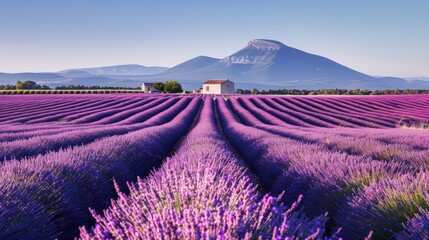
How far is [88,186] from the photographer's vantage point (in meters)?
4.47

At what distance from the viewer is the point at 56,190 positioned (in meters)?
3.56

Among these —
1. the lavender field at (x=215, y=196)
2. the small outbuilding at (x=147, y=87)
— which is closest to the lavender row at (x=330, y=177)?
the lavender field at (x=215, y=196)

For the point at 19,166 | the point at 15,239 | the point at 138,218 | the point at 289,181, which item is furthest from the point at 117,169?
the point at 138,218

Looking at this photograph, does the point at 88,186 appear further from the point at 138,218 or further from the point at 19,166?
the point at 138,218

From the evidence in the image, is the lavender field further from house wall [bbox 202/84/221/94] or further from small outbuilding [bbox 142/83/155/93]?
small outbuilding [bbox 142/83/155/93]

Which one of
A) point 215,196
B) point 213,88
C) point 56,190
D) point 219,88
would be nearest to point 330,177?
point 215,196

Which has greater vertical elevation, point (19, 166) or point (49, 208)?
point (19, 166)

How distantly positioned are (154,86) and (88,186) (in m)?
83.0

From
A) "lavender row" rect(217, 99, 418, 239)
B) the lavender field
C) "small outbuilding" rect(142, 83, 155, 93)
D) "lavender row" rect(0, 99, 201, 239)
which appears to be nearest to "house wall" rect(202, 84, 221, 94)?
"small outbuilding" rect(142, 83, 155, 93)

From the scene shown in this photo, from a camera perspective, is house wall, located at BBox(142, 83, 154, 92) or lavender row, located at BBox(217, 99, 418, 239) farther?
house wall, located at BBox(142, 83, 154, 92)

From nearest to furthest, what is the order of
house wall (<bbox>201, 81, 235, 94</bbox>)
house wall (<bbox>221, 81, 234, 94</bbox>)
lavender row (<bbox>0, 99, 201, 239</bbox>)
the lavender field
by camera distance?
the lavender field → lavender row (<bbox>0, 99, 201, 239</bbox>) → house wall (<bbox>201, 81, 235, 94</bbox>) → house wall (<bbox>221, 81, 234, 94</bbox>)

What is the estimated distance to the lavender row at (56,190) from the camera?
276cm

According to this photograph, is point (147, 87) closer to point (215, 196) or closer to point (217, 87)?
point (217, 87)

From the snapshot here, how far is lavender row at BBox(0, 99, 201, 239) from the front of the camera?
109 inches
